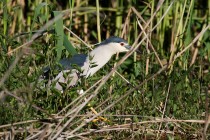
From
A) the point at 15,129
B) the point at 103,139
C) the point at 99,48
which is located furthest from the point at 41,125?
the point at 99,48

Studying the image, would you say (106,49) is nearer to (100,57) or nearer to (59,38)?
(100,57)

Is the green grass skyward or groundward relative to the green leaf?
groundward

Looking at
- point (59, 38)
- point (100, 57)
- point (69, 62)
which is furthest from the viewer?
point (100, 57)

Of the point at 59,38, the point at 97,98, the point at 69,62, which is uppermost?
the point at 59,38

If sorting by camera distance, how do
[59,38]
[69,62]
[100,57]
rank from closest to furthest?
[59,38]
[69,62]
[100,57]

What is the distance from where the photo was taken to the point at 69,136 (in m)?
4.72

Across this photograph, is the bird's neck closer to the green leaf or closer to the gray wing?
the gray wing

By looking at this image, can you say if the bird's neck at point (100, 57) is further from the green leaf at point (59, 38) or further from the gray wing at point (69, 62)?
the green leaf at point (59, 38)

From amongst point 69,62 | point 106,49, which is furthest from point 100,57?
point 69,62

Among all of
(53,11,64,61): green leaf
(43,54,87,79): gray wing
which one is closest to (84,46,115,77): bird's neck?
(43,54,87,79): gray wing

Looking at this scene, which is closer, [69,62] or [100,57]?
[69,62]

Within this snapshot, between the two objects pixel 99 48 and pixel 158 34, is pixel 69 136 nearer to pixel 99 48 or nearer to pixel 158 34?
pixel 99 48

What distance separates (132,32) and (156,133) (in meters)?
3.09

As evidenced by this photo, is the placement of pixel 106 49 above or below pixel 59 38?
below
